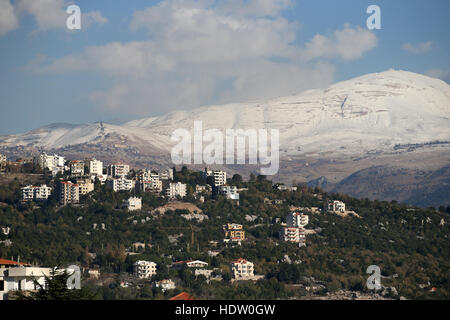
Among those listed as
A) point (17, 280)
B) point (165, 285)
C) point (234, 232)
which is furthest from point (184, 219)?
point (17, 280)

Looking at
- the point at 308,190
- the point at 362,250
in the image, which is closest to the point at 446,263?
the point at 362,250

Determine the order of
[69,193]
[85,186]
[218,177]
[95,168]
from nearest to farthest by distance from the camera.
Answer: [69,193] < [85,186] < [218,177] < [95,168]

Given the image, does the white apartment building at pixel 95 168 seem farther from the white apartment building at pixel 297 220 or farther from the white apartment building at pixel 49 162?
the white apartment building at pixel 297 220

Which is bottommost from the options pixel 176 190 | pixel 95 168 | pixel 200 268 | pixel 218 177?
pixel 200 268

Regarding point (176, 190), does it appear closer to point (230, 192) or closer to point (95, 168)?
point (230, 192)
